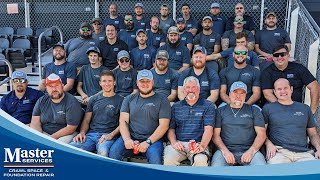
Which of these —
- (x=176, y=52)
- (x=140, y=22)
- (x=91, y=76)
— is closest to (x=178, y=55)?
(x=176, y=52)

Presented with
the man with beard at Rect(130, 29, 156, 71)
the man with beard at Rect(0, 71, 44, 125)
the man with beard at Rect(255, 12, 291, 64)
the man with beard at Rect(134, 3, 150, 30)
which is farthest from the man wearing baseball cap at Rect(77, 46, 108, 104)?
the man with beard at Rect(255, 12, 291, 64)

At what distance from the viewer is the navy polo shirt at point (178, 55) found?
6.96 m

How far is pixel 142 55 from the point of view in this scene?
277 inches

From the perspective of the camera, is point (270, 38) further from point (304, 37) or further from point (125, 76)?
point (125, 76)

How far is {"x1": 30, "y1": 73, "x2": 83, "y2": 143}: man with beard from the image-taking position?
5.26 m

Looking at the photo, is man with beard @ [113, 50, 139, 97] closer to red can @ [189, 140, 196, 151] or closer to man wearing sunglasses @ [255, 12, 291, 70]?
red can @ [189, 140, 196, 151]

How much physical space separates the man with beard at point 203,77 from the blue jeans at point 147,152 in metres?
1.00

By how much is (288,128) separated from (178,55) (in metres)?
2.67

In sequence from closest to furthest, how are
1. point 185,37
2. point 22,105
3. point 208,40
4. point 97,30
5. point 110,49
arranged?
point 22,105 → point 110,49 → point 208,40 → point 185,37 → point 97,30

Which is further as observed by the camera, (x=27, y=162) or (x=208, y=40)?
(x=208, y=40)

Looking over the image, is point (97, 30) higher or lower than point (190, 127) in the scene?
higher

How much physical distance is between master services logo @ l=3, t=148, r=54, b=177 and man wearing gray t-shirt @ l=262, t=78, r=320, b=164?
2310 millimetres

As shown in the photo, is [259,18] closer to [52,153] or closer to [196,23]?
[196,23]

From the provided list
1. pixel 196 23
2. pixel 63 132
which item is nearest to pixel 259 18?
pixel 196 23
